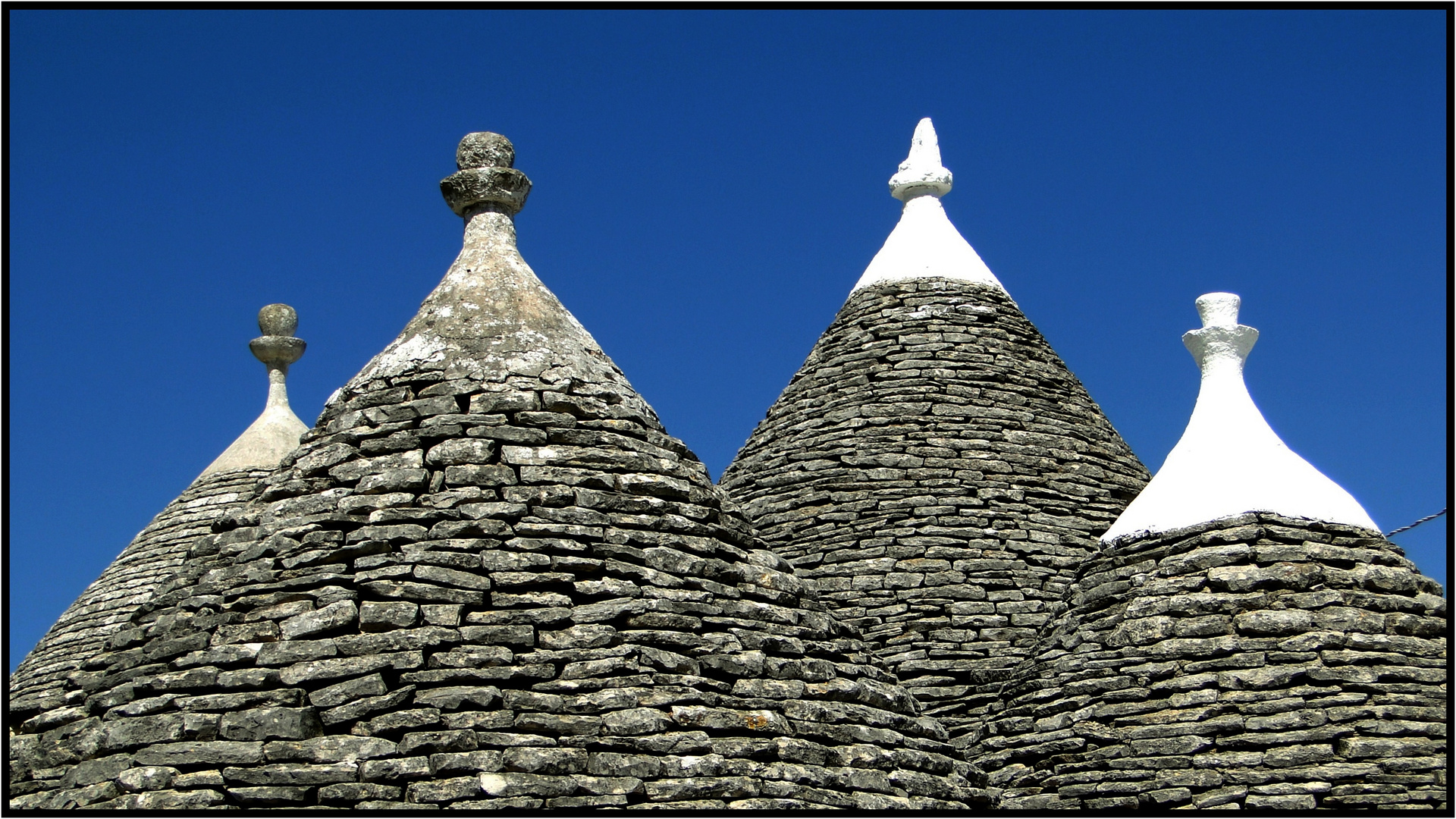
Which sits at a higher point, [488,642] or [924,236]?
[924,236]

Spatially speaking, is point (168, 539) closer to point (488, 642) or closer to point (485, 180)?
point (485, 180)

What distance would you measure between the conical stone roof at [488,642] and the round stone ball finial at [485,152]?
1.05 m

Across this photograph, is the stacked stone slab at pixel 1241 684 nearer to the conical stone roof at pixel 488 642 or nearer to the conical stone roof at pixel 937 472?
the conical stone roof at pixel 937 472

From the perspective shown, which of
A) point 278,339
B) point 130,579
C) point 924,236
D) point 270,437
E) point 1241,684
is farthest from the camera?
point 278,339

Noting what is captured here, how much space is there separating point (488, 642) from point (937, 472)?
6.75 metres

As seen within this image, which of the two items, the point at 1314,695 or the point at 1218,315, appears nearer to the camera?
the point at 1314,695

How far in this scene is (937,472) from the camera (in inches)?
558

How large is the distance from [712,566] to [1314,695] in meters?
3.72

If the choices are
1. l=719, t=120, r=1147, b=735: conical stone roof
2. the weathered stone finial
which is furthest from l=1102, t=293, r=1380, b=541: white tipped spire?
the weathered stone finial

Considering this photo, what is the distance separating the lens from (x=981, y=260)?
1622cm

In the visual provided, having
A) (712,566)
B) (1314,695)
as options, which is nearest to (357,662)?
(712,566)

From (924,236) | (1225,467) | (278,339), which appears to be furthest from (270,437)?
(1225,467)

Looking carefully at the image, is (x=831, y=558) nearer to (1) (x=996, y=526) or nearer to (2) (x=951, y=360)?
(1) (x=996, y=526)

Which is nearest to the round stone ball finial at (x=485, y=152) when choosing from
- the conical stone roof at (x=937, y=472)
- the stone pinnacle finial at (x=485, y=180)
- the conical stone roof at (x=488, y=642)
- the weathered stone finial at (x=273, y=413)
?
the stone pinnacle finial at (x=485, y=180)
